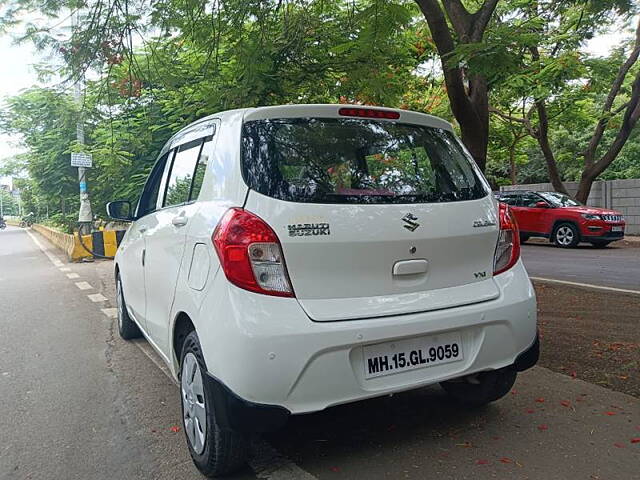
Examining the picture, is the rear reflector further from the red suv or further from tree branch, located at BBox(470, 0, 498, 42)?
the red suv

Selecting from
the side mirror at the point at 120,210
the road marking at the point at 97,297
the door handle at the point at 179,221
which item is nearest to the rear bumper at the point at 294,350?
the door handle at the point at 179,221

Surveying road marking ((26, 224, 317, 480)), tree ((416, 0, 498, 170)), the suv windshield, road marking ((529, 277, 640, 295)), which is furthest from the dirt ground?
the suv windshield

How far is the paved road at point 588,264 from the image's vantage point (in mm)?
8211

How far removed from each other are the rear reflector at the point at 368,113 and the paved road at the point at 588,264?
5.73 m

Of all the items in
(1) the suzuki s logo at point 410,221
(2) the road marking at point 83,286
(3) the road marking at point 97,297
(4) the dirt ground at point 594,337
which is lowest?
(2) the road marking at point 83,286

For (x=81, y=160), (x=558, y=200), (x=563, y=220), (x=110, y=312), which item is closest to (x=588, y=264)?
(x=563, y=220)

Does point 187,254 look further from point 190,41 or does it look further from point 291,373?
point 190,41

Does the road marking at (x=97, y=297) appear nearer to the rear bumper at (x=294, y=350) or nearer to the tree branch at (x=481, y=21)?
the rear bumper at (x=294, y=350)

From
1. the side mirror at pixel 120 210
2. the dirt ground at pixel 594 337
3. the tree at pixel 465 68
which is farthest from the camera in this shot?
the tree at pixel 465 68

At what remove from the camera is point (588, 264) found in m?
10.1

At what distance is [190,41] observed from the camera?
653cm

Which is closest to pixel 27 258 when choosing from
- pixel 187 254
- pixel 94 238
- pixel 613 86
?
pixel 94 238

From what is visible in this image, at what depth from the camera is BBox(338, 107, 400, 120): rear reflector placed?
2.90 m

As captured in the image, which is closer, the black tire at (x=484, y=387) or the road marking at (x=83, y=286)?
the black tire at (x=484, y=387)
